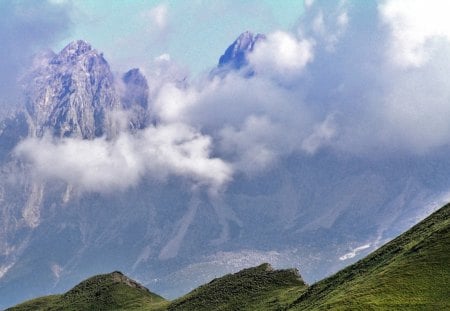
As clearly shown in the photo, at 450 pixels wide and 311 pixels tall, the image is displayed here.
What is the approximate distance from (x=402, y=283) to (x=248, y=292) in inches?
3173

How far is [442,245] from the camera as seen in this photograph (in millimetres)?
114125

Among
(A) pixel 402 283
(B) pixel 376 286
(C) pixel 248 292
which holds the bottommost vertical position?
(A) pixel 402 283

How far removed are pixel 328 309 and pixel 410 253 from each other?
25.1m

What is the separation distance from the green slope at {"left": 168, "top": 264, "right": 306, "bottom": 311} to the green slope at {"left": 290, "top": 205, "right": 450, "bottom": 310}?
31.6 metres

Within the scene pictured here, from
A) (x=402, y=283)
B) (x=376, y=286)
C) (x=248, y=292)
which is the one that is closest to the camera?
(x=402, y=283)

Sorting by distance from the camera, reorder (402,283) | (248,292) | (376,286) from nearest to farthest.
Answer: (402,283), (376,286), (248,292)

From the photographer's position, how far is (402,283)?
106 meters

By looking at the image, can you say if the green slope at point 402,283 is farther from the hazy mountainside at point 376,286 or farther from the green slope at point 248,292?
the green slope at point 248,292

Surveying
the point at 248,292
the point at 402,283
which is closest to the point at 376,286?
the point at 402,283

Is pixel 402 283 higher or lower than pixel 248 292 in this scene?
lower

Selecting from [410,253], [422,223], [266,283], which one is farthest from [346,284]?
[266,283]

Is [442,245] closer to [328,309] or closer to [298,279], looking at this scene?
[328,309]

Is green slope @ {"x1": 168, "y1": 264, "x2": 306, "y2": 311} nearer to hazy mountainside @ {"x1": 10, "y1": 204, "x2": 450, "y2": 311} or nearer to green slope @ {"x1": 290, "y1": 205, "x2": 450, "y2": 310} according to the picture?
hazy mountainside @ {"x1": 10, "y1": 204, "x2": 450, "y2": 311}

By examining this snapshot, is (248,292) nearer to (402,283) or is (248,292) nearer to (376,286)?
(376,286)
